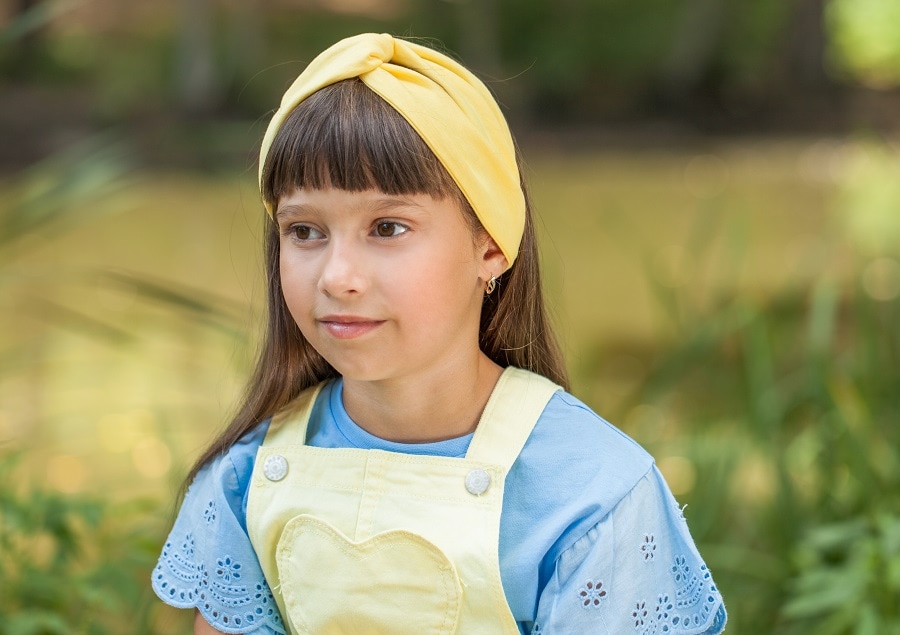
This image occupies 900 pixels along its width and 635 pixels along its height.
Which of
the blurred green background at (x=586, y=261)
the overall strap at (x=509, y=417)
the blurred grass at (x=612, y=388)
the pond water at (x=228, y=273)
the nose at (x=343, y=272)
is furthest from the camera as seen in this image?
the pond water at (x=228, y=273)

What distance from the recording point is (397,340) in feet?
4.73

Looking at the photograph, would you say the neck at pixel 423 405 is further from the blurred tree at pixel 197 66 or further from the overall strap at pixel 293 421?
the blurred tree at pixel 197 66

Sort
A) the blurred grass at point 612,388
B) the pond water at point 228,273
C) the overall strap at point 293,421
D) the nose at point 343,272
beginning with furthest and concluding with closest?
the pond water at point 228,273, the blurred grass at point 612,388, the overall strap at point 293,421, the nose at point 343,272

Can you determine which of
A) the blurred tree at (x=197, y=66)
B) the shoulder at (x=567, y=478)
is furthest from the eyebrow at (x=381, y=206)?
the blurred tree at (x=197, y=66)

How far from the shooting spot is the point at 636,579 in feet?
4.74

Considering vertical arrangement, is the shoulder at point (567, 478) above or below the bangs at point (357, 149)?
below

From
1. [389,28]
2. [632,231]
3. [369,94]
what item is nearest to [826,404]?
[369,94]

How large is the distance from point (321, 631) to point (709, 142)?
12339 mm

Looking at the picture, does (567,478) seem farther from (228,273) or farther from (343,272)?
(228,273)

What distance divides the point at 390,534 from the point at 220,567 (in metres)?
0.26

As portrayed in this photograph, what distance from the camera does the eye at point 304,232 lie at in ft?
4.82

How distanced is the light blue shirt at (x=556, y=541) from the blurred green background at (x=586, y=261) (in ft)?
1.15

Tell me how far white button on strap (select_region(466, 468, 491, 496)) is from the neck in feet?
0.35

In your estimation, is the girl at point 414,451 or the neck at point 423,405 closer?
the girl at point 414,451
